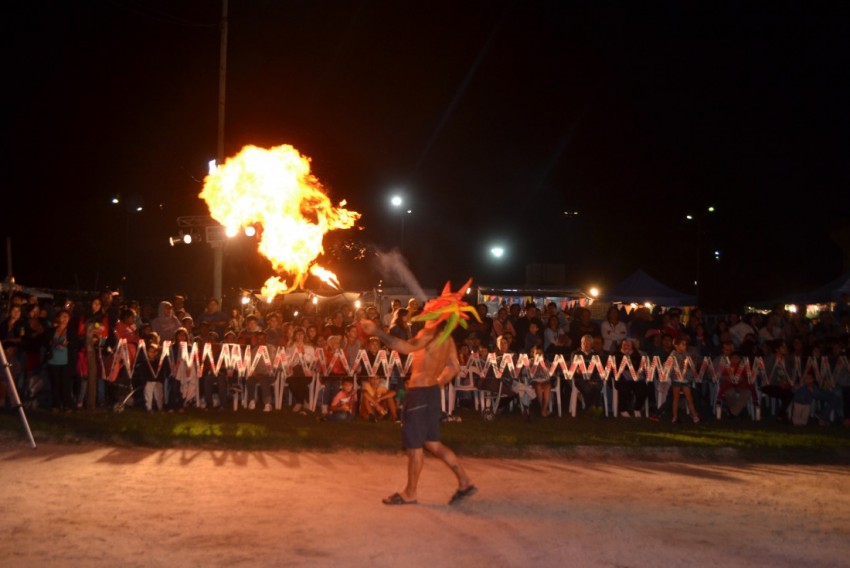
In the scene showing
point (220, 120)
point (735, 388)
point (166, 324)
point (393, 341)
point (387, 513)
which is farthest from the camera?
point (220, 120)

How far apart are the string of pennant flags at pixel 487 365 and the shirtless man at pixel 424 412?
6456 millimetres

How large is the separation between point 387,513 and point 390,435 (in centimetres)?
473

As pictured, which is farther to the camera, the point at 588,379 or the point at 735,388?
the point at 735,388

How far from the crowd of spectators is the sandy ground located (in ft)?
10.9

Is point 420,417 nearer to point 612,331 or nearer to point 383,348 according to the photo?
point 383,348

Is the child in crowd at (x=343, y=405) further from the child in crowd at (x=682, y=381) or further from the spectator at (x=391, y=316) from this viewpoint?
the child in crowd at (x=682, y=381)

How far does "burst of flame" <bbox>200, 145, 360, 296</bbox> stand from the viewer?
56.9 feet

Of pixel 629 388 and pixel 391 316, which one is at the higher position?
pixel 391 316

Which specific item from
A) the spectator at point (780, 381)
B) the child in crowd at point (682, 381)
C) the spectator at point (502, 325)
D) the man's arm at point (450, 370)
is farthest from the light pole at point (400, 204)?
the man's arm at point (450, 370)

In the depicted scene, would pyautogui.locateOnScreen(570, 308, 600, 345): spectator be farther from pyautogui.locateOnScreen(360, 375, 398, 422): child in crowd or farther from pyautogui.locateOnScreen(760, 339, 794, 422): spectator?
pyautogui.locateOnScreen(360, 375, 398, 422): child in crowd

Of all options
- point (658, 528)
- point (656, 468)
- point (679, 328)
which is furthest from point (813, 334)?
point (658, 528)

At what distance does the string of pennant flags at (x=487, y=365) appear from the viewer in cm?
1504

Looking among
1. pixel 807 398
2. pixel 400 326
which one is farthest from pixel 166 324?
pixel 807 398

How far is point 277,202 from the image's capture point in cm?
1762
